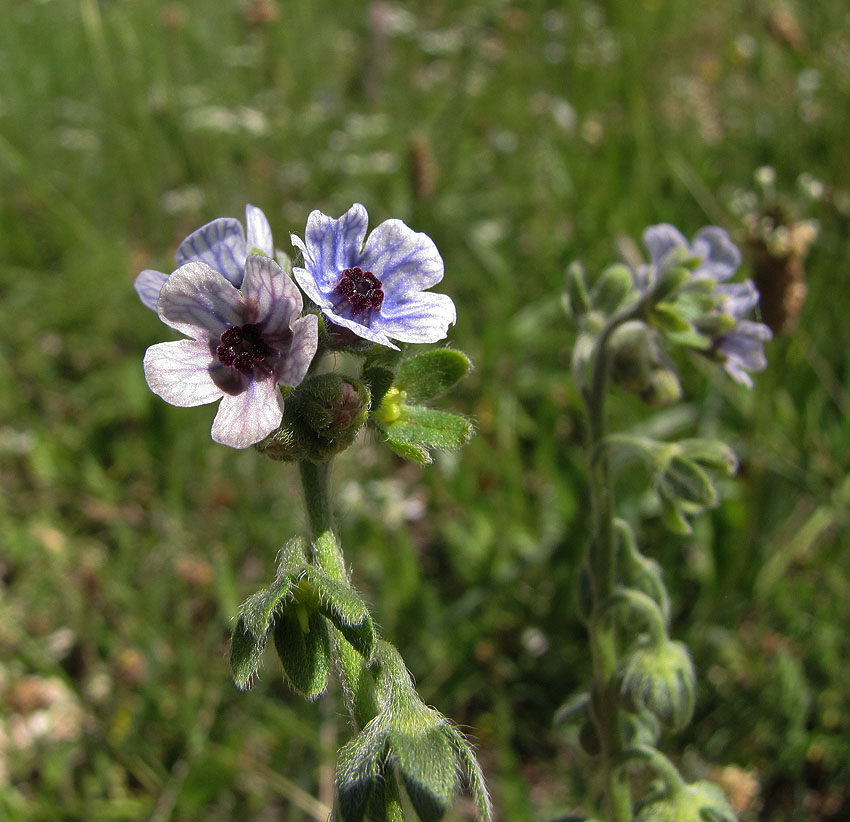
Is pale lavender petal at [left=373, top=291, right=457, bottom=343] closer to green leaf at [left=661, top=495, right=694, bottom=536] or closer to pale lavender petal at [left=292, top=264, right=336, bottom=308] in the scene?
pale lavender petal at [left=292, top=264, right=336, bottom=308]

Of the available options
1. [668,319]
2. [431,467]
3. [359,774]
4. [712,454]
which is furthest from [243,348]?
[431,467]

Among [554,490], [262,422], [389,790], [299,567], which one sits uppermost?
[262,422]

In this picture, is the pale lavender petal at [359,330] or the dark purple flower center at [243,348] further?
the dark purple flower center at [243,348]

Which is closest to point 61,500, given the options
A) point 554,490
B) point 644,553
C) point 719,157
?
point 554,490

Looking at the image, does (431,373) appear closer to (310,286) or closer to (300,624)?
(310,286)

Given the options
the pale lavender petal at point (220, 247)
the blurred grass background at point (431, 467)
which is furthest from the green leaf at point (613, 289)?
the pale lavender petal at point (220, 247)

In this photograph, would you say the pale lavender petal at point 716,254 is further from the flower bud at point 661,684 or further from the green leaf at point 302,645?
the green leaf at point 302,645

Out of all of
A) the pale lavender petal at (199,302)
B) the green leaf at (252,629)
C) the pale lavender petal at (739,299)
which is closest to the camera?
the green leaf at (252,629)

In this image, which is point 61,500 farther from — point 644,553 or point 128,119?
point 128,119
